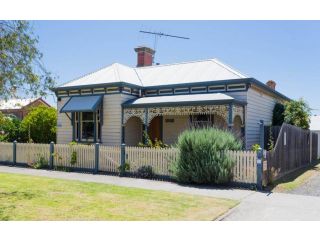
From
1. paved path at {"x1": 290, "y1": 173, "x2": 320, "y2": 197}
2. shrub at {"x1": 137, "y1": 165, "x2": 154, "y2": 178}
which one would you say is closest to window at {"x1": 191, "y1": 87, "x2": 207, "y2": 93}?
shrub at {"x1": 137, "y1": 165, "x2": 154, "y2": 178}

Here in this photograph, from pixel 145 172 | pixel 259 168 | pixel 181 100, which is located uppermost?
pixel 181 100

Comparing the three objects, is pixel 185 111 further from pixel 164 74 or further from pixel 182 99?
pixel 164 74

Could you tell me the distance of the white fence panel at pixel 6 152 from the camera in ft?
57.1

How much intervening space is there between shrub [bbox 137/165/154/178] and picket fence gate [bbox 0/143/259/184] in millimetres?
123

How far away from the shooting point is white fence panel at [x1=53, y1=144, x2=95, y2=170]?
14883 millimetres

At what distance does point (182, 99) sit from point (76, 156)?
5930 millimetres

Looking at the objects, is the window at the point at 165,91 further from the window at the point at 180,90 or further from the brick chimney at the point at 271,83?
the brick chimney at the point at 271,83

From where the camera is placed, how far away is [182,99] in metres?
18.0

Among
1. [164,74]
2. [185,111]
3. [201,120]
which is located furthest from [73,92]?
[201,120]

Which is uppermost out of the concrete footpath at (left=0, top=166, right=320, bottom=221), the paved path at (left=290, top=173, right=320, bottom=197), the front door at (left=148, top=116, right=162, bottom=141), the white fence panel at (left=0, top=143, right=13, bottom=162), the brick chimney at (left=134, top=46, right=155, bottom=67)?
the brick chimney at (left=134, top=46, right=155, bottom=67)

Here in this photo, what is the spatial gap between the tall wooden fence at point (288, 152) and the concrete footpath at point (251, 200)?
6.50ft

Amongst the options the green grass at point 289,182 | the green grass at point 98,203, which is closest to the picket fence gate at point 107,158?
the green grass at point 289,182

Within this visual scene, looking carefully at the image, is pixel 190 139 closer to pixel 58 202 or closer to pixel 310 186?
pixel 310 186

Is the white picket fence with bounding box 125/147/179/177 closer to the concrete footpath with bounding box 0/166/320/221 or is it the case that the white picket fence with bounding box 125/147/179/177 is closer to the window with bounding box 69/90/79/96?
the concrete footpath with bounding box 0/166/320/221
